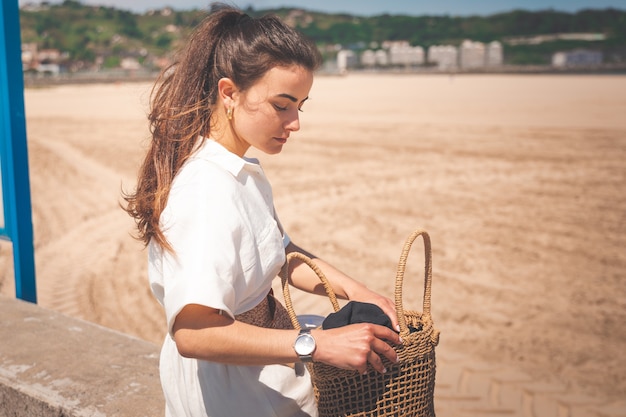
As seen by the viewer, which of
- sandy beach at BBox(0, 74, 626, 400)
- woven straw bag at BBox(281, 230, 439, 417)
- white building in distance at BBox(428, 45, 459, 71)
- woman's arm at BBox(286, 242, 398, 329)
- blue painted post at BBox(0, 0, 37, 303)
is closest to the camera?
woven straw bag at BBox(281, 230, 439, 417)

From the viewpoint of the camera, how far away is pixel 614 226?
24.2 ft

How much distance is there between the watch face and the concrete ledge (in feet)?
3.37

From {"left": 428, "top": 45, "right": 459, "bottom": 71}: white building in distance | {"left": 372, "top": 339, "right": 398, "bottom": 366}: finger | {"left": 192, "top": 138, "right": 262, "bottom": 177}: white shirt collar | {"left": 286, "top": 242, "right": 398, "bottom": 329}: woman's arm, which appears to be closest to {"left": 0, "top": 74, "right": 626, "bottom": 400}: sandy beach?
{"left": 192, "top": 138, "right": 262, "bottom": 177}: white shirt collar

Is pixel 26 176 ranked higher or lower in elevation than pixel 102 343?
higher

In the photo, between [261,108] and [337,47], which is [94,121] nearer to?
[261,108]

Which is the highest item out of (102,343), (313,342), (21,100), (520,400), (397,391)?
(21,100)

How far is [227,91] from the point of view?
1537 mm

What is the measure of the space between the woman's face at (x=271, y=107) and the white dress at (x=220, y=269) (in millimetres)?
78

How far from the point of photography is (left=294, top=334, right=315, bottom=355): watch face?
137 centimetres

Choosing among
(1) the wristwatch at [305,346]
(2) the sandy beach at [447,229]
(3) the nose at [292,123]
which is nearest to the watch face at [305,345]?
(1) the wristwatch at [305,346]

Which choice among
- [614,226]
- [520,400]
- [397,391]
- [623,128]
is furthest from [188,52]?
[623,128]

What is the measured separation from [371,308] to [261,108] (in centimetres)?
54

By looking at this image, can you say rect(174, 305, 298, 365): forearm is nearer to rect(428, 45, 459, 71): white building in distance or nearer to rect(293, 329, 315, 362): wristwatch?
rect(293, 329, 315, 362): wristwatch

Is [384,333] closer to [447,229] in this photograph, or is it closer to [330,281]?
[330,281]
